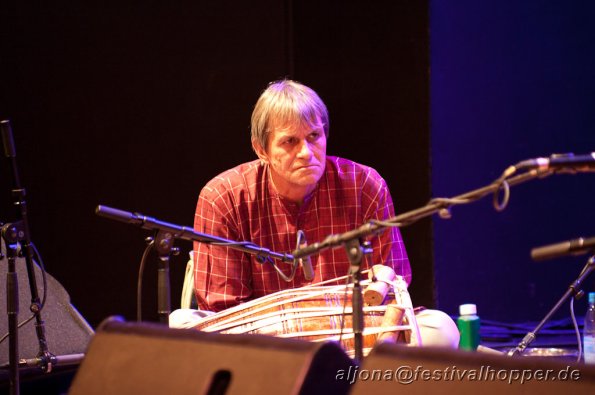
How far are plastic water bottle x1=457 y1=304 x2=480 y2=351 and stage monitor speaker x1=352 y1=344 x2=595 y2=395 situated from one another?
2.79 metres

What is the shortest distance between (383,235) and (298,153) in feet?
1.67

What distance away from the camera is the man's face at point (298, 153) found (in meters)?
3.68

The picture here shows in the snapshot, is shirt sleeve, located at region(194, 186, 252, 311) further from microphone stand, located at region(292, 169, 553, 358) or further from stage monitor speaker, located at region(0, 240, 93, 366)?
microphone stand, located at region(292, 169, 553, 358)

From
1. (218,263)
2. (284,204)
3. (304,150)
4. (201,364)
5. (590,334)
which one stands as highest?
(304,150)

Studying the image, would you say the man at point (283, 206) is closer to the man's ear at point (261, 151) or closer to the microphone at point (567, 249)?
the man's ear at point (261, 151)

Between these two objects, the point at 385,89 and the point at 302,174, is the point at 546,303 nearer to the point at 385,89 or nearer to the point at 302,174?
A: the point at 385,89

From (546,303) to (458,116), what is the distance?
53.0 inches

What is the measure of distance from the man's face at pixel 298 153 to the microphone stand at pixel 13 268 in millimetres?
1075

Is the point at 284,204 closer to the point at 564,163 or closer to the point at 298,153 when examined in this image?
the point at 298,153

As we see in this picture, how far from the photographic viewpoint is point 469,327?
4.64m

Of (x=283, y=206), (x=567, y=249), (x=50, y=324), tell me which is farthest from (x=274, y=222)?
(x=567, y=249)

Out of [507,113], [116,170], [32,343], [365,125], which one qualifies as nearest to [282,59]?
[365,125]

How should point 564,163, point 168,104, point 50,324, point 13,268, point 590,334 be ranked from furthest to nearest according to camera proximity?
point 168,104 → point 590,334 → point 50,324 → point 13,268 → point 564,163

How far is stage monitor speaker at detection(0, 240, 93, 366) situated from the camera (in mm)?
4238
